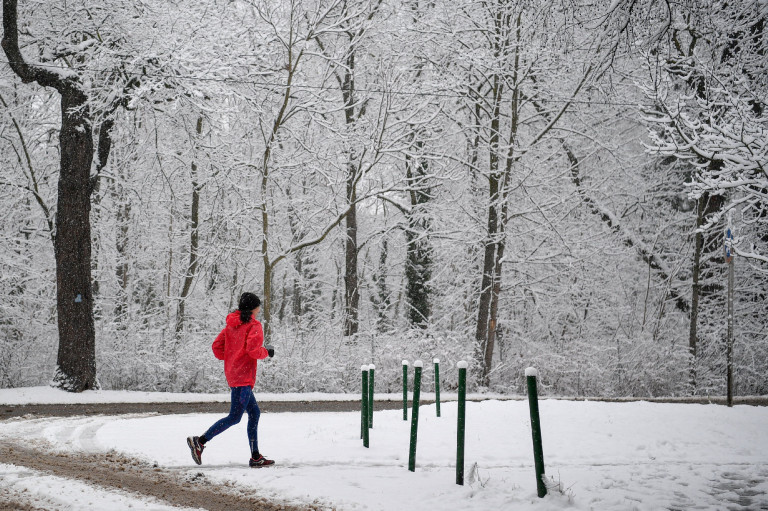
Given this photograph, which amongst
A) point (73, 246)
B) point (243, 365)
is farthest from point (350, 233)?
point (243, 365)

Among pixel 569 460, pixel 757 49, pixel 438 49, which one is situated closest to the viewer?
pixel 569 460

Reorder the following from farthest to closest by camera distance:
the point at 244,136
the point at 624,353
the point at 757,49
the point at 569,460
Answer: the point at 244,136 < the point at 624,353 < the point at 757,49 < the point at 569,460

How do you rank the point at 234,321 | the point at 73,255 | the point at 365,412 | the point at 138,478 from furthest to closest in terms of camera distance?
the point at 73,255 < the point at 365,412 < the point at 234,321 < the point at 138,478

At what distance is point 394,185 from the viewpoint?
66.0 feet

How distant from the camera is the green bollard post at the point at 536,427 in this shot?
194 inches

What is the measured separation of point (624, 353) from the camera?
1739cm

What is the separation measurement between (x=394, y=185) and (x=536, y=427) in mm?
15515

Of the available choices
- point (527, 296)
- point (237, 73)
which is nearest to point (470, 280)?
point (527, 296)

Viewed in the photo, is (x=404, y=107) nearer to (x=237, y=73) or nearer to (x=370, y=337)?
(x=237, y=73)

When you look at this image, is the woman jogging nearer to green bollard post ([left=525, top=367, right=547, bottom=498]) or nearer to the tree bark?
green bollard post ([left=525, top=367, right=547, bottom=498])

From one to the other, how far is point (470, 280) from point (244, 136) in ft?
28.3

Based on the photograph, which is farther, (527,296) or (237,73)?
(527,296)

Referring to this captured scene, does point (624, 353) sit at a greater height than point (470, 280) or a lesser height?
lesser

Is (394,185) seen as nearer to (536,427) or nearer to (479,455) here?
(479,455)
